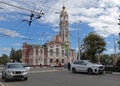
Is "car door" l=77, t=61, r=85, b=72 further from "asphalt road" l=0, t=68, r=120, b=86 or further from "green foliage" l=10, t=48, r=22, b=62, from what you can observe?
"green foliage" l=10, t=48, r=22, b=62

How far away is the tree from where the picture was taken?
58781 mm

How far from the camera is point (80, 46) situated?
6725cm

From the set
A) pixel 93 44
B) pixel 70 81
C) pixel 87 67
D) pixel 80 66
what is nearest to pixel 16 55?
pixel 93 44

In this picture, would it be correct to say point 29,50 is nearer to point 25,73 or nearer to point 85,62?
point 85,62

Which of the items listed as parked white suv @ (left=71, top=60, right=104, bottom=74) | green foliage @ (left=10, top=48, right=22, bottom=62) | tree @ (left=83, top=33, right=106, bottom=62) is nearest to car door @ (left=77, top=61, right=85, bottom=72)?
parked white suv @ (left=71, top=60, right=104, bottom=74)

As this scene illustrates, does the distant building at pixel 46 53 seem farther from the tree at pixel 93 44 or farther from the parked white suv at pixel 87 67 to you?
the parked white suv at pixel 87 67

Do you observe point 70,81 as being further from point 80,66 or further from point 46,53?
point 46,53

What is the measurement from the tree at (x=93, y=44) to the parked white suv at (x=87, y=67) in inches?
865

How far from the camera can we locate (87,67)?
35000mm

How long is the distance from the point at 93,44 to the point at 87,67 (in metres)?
23.8

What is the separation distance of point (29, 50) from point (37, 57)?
18.4 ft

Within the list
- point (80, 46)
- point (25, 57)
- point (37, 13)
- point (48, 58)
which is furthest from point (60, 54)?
point (37, 13)

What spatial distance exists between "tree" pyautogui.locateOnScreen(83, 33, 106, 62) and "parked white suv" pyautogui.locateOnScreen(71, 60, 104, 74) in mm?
21980

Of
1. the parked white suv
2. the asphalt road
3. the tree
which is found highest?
the tree
